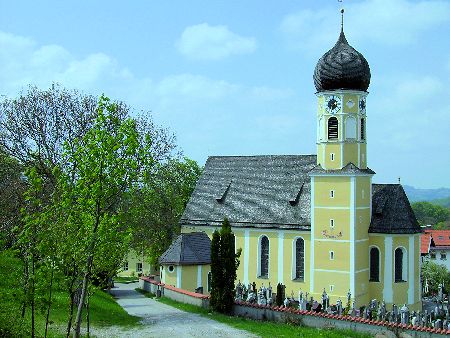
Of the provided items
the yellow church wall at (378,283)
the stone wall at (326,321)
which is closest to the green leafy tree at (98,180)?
the stone wall at (326,321)

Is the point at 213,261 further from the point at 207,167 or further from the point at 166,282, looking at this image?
the point at 207,167

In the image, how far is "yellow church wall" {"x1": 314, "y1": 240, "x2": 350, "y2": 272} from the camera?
3541 cm

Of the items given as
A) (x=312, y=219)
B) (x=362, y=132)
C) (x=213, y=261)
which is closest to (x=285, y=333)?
(x=213, y=261)

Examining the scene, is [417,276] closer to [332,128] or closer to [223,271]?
[332,128]

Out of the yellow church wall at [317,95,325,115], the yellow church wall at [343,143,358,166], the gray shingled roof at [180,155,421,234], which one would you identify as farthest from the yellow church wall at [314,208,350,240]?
the yellow church wall at [317,95,325,115]

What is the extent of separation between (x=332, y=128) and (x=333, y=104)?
4.74 ft

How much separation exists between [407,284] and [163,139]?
1948 cm

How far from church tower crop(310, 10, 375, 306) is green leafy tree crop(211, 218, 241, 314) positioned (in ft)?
22.9

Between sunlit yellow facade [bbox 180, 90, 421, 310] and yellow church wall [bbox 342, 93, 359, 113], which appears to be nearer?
sunlit yellow facade [bbox 180, 90, 421, 310]

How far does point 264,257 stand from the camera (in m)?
40.3

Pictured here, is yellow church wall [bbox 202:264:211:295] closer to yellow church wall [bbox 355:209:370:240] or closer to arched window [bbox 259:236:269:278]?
arched window [bbox 259:236:269:278]

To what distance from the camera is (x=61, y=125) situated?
32906 mm

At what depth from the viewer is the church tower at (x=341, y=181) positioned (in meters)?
35.5

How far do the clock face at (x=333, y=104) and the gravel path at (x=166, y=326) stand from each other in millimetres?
14694
